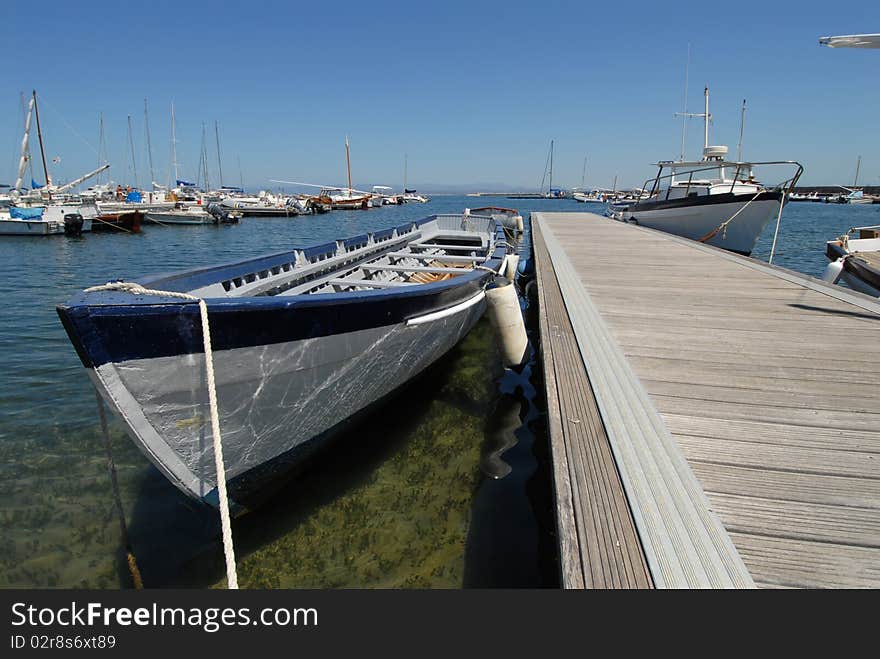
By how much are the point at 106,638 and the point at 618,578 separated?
7.05 ft

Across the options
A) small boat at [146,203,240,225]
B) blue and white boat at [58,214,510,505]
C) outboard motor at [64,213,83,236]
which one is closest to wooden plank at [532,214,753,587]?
blue and white boat at [58,214,510,505]

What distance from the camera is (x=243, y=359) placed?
10.3 feet

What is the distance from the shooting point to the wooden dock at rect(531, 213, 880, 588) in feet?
6.44

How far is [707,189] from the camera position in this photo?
1839 centimetres

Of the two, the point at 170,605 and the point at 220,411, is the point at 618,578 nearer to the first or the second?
the point at 170,605

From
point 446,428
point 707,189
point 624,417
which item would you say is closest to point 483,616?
point 624,417

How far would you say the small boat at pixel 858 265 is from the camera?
32.5 ft

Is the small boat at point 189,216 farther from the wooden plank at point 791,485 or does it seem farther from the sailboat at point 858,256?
the wooden plank at point 791,485

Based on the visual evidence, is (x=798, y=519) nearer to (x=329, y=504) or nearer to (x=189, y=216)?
(x=329, y=504)

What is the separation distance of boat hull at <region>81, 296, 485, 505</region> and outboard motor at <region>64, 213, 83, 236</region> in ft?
103

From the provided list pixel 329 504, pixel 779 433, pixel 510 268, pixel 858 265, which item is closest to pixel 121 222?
pixel 510 268

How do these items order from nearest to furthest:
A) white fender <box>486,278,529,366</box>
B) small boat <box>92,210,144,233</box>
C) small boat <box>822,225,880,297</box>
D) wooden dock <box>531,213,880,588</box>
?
wooden dock <box>531,213,880,588</box> < white fender <box>486,278,529,366</box> < small boat <box>822,225,880,297</box> < small boat <box>92,210,144,233</box>

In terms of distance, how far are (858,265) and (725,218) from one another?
5532 millimetres

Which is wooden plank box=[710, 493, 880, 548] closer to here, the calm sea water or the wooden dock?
the wooden dock
